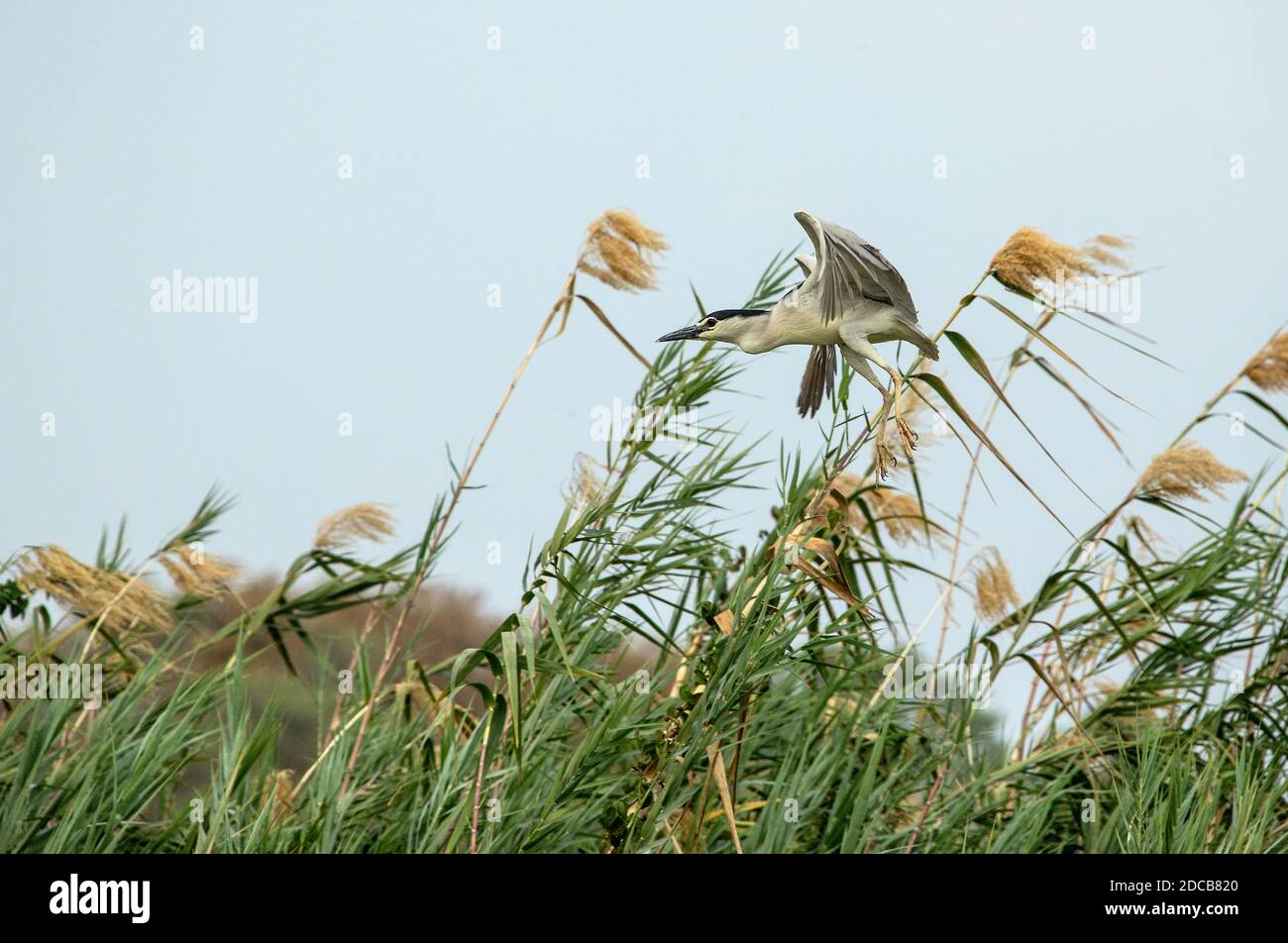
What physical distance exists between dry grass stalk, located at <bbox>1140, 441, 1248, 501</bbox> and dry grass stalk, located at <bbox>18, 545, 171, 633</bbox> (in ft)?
10.2

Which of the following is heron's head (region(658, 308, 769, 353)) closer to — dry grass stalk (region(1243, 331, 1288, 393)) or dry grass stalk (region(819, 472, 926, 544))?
dry grass stalk (region(819, 472, 926, 544))

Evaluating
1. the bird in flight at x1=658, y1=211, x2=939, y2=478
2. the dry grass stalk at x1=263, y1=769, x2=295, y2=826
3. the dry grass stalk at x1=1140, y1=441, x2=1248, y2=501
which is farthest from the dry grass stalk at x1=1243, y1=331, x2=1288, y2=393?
the dry grass stalk at x1=263, y1=769, x2=295, y2=826

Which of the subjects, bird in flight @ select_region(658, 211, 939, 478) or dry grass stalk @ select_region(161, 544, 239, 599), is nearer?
bird in flight @ select_region(658, 211, 939, 478)

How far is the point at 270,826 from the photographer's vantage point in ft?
11.7

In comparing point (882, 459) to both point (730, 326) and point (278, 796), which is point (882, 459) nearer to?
point (730, 326)

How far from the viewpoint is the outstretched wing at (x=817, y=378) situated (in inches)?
153

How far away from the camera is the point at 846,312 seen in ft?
10.9

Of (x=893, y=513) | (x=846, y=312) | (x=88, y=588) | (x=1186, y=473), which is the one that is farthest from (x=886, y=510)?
(x=88, y=588)

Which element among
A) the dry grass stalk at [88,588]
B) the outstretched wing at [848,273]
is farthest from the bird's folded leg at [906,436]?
the dry grass stalk at [88,588]

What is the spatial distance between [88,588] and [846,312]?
8.14ft

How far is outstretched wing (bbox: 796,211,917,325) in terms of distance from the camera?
10.6ft

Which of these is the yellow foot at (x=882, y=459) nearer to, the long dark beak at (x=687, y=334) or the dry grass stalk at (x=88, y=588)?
the long dark beak at (x=687, y=334)
